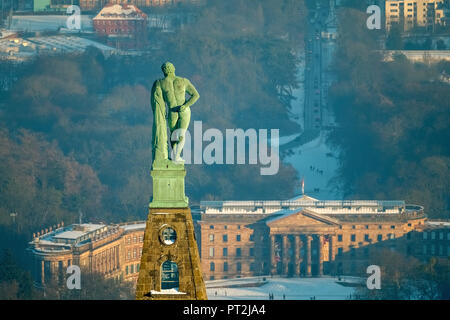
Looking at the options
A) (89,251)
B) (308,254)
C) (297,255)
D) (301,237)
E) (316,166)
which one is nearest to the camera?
(89,251)

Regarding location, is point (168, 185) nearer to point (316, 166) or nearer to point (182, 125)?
point (182, 125)

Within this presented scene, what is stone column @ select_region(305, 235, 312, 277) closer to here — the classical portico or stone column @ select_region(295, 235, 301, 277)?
the classical portico

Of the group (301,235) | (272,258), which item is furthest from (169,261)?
(301,235)

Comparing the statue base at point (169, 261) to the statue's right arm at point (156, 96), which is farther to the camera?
the statue's right arm at point (156, 96)

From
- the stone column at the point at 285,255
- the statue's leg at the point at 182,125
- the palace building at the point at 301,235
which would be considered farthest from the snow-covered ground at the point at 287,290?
the statue's leg at the point at 182,125

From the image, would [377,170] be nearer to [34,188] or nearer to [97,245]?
[34,188]

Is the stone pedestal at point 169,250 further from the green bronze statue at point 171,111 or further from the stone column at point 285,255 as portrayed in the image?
→ the stone column at point 285,255
